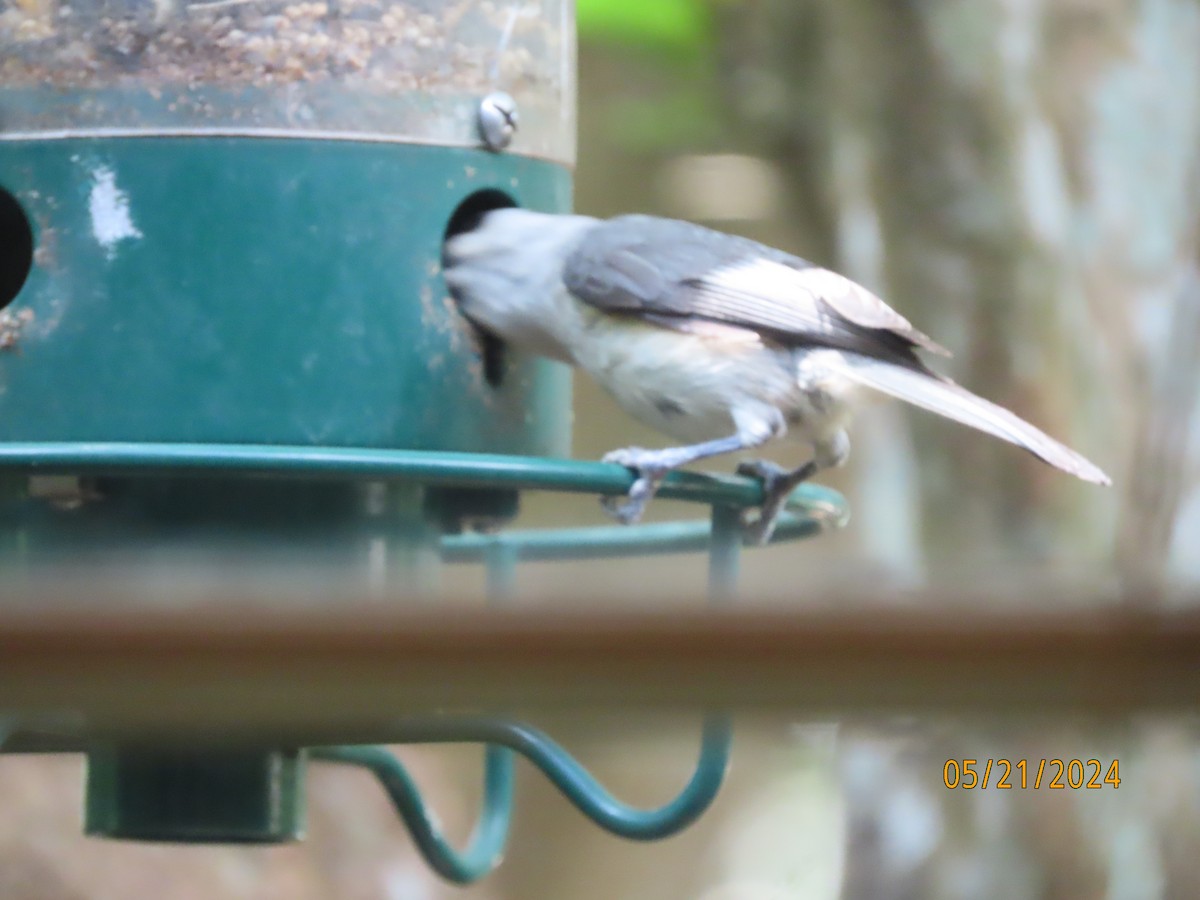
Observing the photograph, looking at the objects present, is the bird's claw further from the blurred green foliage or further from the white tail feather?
the blurred green foliage

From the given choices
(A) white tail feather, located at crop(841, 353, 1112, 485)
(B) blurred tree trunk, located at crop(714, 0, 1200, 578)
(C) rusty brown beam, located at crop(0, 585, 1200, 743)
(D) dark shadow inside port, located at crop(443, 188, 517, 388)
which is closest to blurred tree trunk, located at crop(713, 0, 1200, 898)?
(B) blurred tree trunk, located at crop(714, 0, 1200, 578)

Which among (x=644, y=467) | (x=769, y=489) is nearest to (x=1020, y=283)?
(x=769, y=489)

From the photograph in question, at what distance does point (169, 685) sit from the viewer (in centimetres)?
71

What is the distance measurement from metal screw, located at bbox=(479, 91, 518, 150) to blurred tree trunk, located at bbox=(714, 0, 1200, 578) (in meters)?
2.48

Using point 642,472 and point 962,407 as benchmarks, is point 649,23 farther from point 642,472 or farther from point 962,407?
point 642,472

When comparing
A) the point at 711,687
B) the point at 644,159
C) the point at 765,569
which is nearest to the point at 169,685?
the point at 711,687

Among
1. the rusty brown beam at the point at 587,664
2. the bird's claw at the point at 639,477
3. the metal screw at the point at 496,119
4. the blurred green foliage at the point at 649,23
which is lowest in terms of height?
the rusty brown beam at the point at 587,664

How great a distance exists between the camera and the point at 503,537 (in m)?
3.59

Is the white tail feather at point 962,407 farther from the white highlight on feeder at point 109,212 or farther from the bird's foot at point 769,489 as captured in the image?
the white highlight on feeder at point 109,212

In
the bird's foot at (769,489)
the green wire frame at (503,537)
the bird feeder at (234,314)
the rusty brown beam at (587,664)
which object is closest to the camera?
the rusty brown beam at (587,664)

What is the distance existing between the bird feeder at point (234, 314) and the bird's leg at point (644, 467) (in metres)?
0.06

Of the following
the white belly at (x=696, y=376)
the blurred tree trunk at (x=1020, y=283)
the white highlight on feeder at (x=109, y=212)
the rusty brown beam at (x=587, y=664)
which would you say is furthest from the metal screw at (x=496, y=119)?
the rusty brown beam at (x=587, y=664)

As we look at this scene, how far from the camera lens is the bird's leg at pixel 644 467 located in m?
2.71

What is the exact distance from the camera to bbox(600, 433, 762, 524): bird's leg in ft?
8.90
